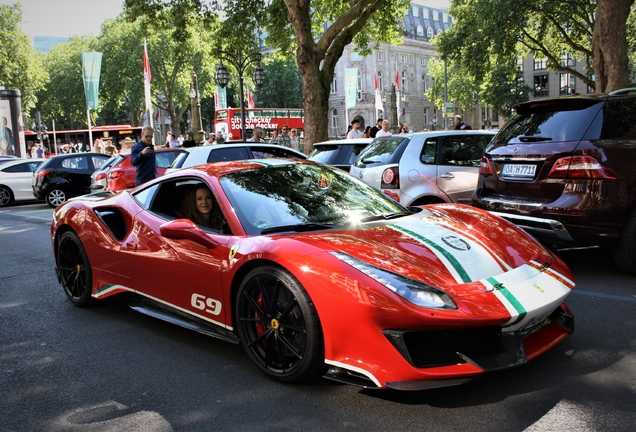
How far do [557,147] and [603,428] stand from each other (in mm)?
3400

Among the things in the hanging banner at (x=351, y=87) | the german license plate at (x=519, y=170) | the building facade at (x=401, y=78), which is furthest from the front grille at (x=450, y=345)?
the building facade at (x=401, y=78)

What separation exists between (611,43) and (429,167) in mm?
8328

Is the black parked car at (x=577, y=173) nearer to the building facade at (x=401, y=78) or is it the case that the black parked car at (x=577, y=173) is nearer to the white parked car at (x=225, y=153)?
the white parked car at (x=225, y=153)

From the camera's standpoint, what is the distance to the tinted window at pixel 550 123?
557 cm

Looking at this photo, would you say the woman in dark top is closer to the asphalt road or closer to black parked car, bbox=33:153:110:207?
the asphalt road

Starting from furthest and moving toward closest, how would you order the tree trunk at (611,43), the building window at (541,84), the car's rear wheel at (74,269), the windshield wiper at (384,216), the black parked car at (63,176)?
the building window at (541,84)
the black parked car at (63,176)
the tree trunk at (611,43)
the car's rear wheel at (74,269)
the windshield wiper at (384,216)

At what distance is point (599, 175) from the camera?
5.30 meters

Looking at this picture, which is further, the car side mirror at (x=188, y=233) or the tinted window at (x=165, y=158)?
the tinted window at (x=165, y=158)

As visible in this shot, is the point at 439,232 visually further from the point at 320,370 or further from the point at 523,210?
the point at 523,210

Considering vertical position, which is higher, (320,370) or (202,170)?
(202,170)

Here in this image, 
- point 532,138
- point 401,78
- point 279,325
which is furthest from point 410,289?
point 401,78

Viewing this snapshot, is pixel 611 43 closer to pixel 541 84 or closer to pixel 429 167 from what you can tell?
pixel 429 167

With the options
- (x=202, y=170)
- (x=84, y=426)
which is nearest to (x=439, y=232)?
(x=202, y=170)

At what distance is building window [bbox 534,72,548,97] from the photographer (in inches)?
2721
